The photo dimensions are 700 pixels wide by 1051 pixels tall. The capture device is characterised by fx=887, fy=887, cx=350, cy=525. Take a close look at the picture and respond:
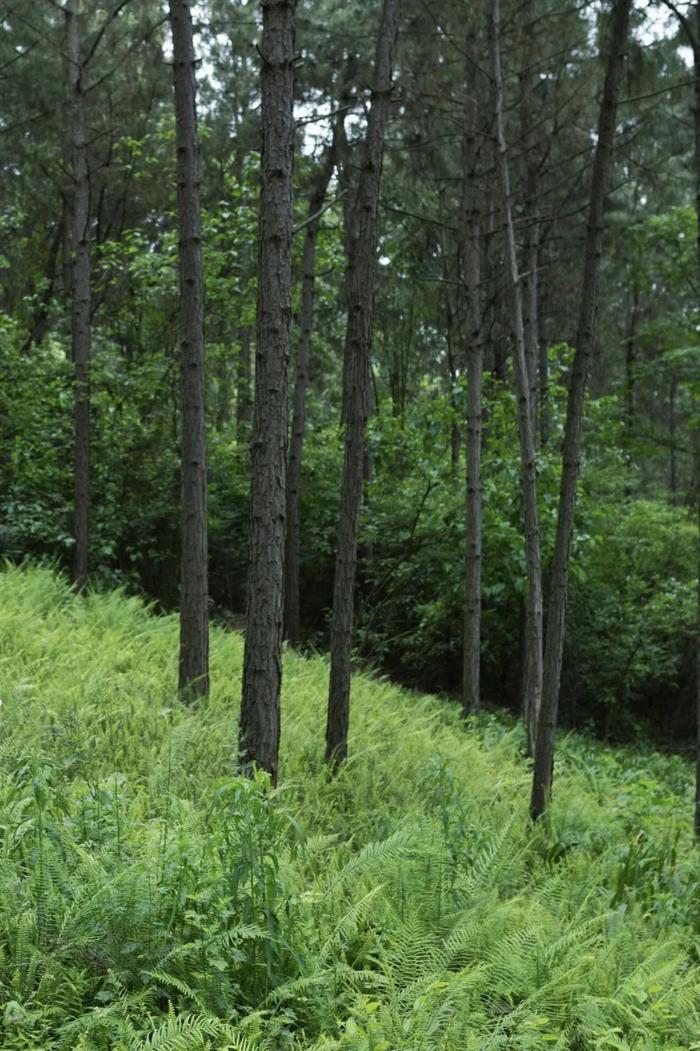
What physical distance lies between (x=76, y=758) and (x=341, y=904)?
171 cm

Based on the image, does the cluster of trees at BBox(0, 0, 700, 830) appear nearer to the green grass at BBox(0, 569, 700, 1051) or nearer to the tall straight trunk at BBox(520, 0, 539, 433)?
the tall straight trunk at BBox(520, 0, 539, 433)

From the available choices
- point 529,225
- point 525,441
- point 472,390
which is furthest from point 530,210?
point 525,441

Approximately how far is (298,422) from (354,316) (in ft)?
16.9

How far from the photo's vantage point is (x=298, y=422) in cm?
1088

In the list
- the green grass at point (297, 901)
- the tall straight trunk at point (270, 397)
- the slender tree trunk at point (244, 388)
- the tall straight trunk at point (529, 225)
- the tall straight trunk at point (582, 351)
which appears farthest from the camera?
the slender tree trunk at point (244, 388)

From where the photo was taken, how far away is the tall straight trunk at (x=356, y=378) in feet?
18.9

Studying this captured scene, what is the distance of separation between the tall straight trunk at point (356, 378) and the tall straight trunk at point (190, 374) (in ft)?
3.54

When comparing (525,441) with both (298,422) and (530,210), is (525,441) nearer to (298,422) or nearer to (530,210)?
(298,422)

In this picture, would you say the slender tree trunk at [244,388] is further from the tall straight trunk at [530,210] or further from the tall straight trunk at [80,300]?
the tall straight trunk at [530,210]

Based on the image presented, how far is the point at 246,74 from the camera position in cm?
1587

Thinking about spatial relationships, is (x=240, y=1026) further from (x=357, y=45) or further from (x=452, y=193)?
(x=452, y=193)

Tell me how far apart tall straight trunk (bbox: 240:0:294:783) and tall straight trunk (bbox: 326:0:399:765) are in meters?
1.03

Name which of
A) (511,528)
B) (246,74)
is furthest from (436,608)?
(246,74)

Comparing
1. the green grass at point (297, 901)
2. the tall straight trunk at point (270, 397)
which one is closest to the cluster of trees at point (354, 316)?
the tall straight trunk at point (270, 397)
